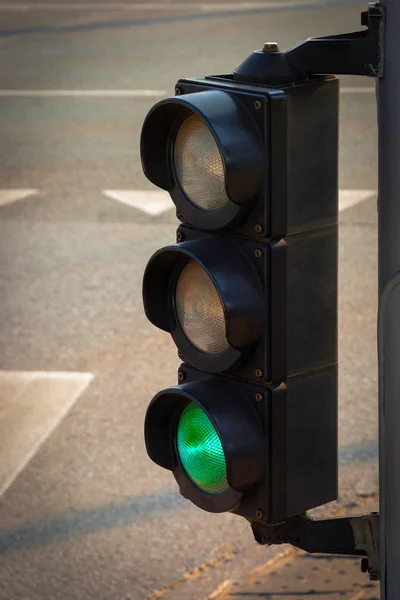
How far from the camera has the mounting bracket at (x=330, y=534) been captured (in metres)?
2.33

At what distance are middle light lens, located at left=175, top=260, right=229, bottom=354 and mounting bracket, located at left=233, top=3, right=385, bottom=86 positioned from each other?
1.14ft

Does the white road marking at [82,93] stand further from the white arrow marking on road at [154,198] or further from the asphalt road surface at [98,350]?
the white arrow marking on road at [154,198]

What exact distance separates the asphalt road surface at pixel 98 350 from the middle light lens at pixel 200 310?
323 cm

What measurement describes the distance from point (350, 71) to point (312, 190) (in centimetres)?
20

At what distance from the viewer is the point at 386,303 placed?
203 centimetres

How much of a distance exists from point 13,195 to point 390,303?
9.92 m

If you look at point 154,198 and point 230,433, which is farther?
point 154,198

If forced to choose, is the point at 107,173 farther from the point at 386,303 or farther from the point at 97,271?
the point at 386,303

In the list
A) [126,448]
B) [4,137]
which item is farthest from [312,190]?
[4,137]

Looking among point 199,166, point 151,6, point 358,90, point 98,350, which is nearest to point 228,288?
point 199,166

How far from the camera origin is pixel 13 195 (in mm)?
11719

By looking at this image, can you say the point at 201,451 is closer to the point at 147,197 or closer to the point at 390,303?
the point at 390,303

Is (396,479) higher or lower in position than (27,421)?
higher

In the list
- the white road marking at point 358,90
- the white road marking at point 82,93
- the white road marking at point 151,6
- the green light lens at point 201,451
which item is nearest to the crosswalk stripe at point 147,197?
the white road marking at point 82,93
